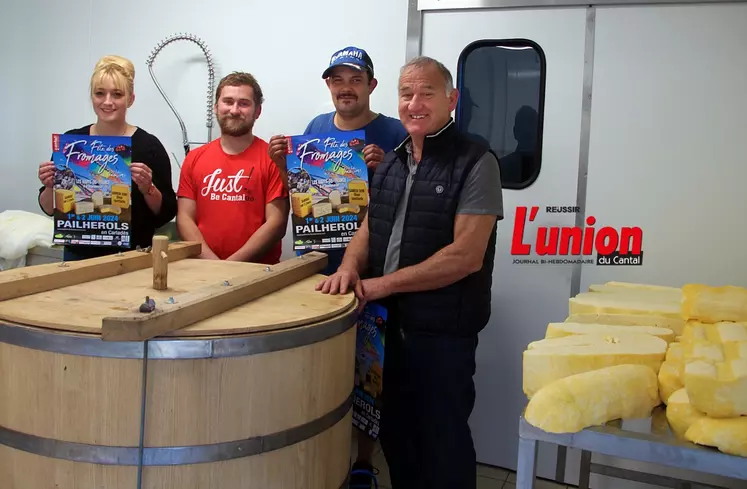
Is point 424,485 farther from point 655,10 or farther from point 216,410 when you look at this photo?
point 655,10

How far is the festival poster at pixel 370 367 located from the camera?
246cm

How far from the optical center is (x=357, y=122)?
2914 mm

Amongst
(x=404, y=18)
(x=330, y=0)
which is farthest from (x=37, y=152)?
(x=404, y=18)

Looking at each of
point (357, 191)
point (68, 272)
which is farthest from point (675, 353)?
point (68, 272)

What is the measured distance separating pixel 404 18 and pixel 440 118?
48.1 inches

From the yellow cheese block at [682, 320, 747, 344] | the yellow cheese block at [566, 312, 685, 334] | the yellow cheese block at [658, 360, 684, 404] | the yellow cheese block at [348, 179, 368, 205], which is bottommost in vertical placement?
the yellow cheese block at [658, 360, 684, 404]

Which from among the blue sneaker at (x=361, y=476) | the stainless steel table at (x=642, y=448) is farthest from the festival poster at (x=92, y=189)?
the stainless steel table at (x=642, y=448)

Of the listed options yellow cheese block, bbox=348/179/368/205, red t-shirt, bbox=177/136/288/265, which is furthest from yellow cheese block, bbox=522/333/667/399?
red t-shirt, bbox=177/136/288/265

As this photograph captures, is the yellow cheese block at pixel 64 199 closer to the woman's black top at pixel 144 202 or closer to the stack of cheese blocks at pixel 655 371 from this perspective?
the woman's black top at pixel 144 202

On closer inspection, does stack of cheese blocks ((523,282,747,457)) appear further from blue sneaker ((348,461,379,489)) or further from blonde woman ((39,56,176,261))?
blonde woman ((39,56,176,261))

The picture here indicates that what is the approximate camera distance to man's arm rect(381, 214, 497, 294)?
2238 millimetres

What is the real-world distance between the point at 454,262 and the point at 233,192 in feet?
3.88

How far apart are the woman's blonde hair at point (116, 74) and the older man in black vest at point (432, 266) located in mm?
1268

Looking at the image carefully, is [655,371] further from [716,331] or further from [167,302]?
[167,302]
